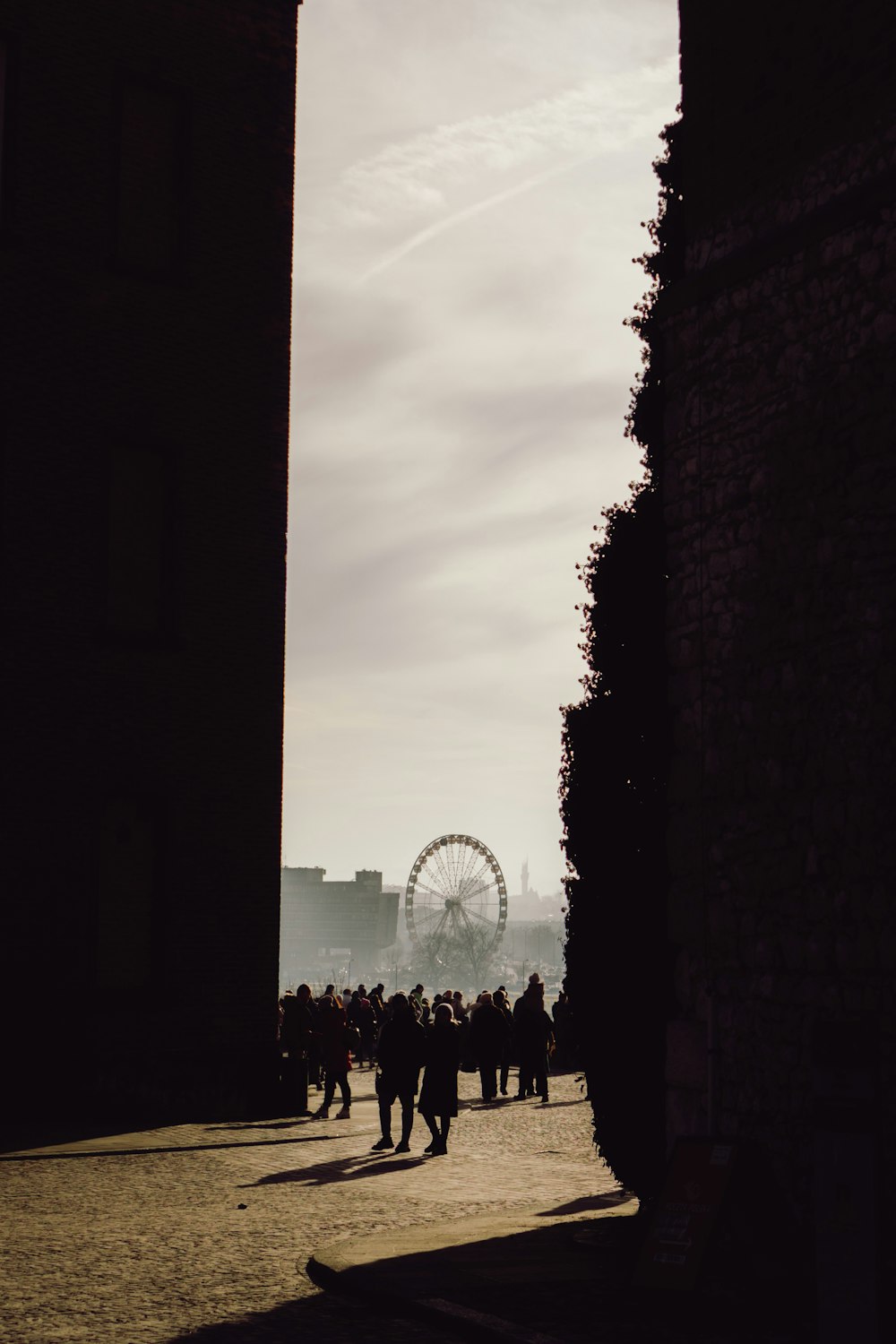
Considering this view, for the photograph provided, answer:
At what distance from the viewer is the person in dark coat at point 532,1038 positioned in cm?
2617

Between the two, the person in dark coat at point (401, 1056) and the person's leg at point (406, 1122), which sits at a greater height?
the person in dark coat at point (401, 1056)

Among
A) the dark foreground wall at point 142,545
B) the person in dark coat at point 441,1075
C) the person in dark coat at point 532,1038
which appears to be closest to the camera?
the person in dark coat at point 441,1075

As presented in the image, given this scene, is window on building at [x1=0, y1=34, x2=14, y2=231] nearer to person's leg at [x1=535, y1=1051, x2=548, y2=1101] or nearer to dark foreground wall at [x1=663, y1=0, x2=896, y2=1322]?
dark foreground wall at [x1=663, y1=0, x2=896, y2=1322]

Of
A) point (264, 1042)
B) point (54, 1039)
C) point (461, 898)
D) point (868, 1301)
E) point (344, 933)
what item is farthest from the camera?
point (344, 933)

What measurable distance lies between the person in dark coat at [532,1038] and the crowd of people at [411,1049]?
0.05 feet

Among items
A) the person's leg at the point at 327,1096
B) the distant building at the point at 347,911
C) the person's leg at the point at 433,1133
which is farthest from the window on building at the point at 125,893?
the distant building at the point at 347,911

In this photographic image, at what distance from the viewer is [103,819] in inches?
829

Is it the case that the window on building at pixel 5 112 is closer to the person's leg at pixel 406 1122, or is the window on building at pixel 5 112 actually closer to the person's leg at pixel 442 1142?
the person's leg at pixel 406 1122

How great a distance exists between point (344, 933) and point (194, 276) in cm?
14040

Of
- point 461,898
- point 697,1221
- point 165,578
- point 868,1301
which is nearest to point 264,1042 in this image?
point 165,578

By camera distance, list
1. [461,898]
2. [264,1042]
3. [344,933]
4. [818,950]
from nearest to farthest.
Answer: [818,950] → [264,1042] → [461,898] → [344,933]

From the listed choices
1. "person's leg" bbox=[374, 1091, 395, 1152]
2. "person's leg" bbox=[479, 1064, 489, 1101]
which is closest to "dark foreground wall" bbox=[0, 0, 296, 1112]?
"person's leg" bbox=[374, 1091, 395, 1152]

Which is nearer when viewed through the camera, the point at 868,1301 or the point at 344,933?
the point at 868,1301

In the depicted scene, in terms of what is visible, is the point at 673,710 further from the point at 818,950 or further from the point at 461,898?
the point at 461,898
